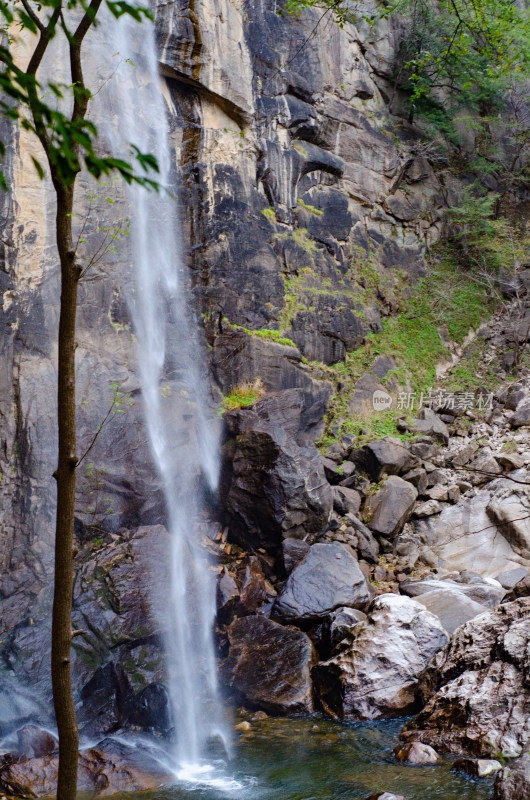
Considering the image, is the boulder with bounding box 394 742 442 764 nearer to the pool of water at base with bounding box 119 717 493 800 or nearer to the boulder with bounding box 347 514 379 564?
the pool of water at base with bounding box 119 717 493 800

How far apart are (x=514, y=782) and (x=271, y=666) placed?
4139 mm

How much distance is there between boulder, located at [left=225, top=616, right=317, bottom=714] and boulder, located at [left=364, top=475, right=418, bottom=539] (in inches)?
129

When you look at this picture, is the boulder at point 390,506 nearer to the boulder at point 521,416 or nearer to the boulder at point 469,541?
the boulder at point 469,541

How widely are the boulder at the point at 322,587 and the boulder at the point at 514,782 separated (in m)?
4.43

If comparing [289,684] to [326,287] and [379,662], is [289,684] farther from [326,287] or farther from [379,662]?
[326,287]

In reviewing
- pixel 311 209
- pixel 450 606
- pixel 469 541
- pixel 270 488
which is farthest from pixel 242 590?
pixel 311 209

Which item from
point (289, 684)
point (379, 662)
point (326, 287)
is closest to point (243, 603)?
point (289, 684)

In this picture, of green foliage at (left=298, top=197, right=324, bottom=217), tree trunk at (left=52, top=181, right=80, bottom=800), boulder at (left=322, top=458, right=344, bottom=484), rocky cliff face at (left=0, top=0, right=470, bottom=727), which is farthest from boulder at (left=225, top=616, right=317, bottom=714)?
green foliage at (left=298, top=197, right=324, bottom=217)

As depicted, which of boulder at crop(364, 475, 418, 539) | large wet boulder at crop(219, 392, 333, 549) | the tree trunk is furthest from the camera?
boulder at crop(364, 475, 418, 539)

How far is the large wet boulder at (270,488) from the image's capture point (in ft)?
33.9

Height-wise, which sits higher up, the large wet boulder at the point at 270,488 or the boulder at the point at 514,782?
the large wet boulder at the point at 270,488

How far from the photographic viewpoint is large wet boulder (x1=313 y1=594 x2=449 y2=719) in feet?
23.9

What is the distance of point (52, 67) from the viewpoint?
37.8 feet

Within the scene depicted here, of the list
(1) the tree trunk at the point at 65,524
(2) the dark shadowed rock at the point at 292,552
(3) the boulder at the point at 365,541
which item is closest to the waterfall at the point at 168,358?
(2) the dark shadowed rock at the point at 292,552
